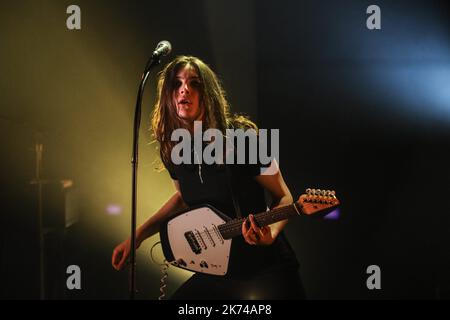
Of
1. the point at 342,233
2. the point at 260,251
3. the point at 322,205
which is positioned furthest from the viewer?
the point at 342,233

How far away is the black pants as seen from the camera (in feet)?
10.4

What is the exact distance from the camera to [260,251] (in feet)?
10.5

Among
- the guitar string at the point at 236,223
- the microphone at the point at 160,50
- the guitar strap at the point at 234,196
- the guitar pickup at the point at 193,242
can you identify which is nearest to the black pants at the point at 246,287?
the guitar pickup at the point at 193,242

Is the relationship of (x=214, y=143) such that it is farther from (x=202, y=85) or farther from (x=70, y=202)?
(x=70, y=202)

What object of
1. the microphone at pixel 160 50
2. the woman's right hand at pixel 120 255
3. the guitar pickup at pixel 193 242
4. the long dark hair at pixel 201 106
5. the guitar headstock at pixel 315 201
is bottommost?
the woman's right hand at pixel 120 255

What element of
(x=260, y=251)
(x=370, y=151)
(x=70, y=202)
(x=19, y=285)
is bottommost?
(x=19, y=285)

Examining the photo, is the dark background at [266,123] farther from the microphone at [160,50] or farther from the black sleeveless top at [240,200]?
the microphone at [160,50]

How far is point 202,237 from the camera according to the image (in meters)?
3.23

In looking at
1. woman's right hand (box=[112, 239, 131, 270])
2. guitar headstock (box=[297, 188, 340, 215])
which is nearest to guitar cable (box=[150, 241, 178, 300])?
woman's right hand (box=[112, 239, 131, 270])

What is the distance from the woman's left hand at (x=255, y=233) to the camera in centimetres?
309

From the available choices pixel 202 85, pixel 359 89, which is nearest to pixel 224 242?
pixel 202 85

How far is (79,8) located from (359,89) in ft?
6.03

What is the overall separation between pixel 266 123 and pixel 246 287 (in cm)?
99

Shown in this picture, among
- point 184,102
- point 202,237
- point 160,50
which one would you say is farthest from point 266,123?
point 160,50
